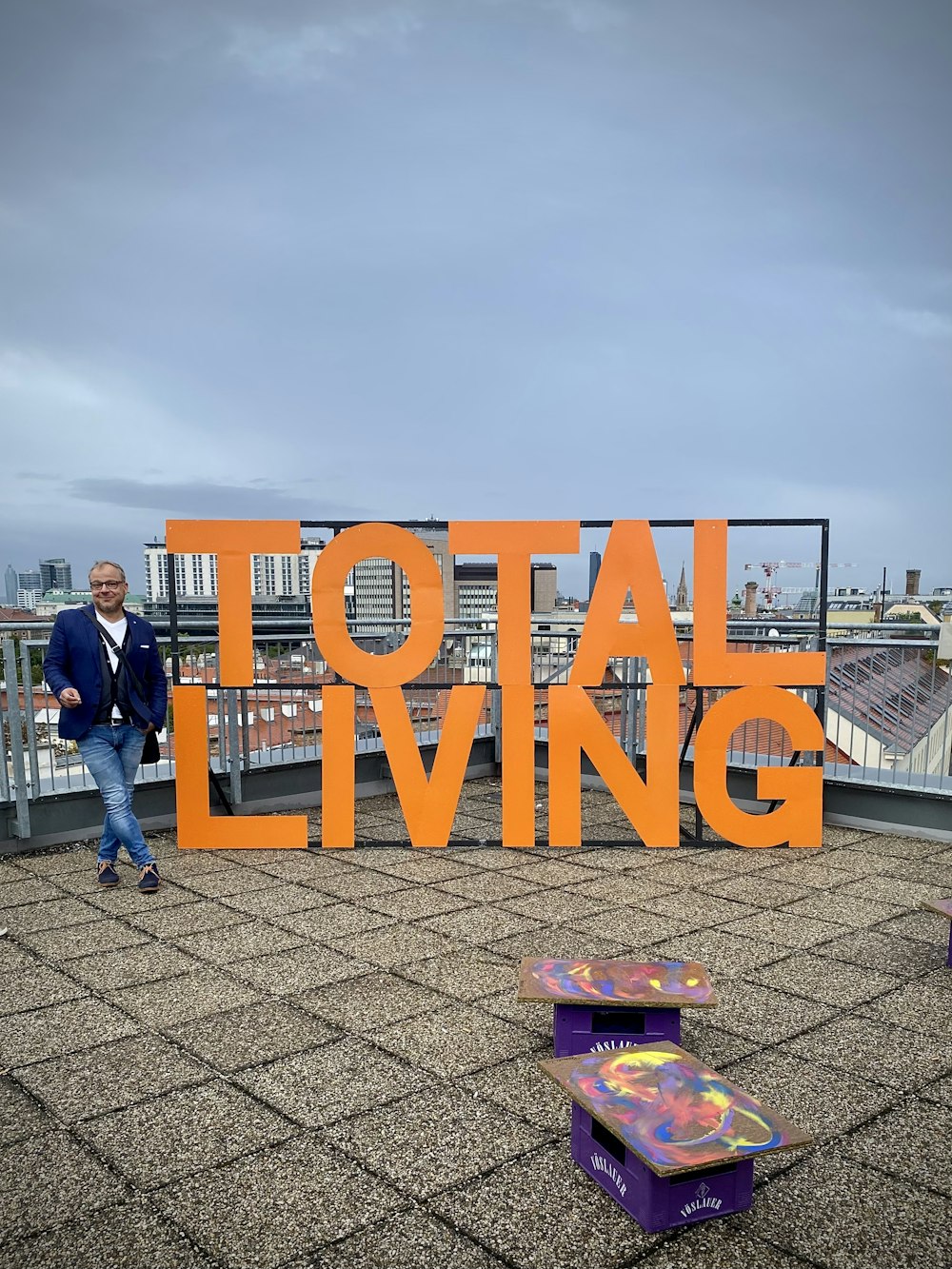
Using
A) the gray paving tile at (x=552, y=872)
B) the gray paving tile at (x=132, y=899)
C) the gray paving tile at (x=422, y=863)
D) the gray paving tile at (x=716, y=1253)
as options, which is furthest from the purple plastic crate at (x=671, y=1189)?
the gray paving tile at (x=132, y=899)

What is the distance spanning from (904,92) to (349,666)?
34.2 feet

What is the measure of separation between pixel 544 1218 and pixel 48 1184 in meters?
1.62

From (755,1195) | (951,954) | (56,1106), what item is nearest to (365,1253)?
(755,1195)

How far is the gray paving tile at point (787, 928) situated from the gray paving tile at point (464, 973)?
156cm

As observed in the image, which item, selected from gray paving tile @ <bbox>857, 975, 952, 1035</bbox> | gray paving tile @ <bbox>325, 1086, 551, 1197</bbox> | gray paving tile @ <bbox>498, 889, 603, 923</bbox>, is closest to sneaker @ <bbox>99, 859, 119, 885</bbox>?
gray paving tile @ <bbox>498, 889, 603, 923</bbox>

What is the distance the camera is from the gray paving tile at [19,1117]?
3305 mm

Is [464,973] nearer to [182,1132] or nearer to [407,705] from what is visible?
[182,1132]

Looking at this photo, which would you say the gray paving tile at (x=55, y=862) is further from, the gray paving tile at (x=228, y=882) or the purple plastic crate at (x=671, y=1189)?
the purple plastic crate at (x=671, y=1189)

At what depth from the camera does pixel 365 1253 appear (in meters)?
2.62

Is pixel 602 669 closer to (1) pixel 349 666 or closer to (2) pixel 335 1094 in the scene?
(1) pixel 349 666

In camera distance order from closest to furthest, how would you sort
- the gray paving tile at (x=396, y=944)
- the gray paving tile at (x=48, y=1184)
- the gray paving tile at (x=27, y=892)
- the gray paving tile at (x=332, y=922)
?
1. the gray paving tile at (x=48, y=1184)
2. the gray paving tile at (x=396, y=944)
3. the gray paving tile at (x=332, y=922)
4. the gray paving tile at (x=27, y=892)

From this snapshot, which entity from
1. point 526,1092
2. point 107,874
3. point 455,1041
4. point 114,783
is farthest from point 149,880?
point 526,1092

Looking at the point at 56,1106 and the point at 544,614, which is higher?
the point at 544,614

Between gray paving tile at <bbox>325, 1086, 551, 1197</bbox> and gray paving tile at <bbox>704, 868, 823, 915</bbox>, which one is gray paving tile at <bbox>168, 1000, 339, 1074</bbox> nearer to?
gray paving tile at <bbox>325, 1086, 551, 1197</bbox>
